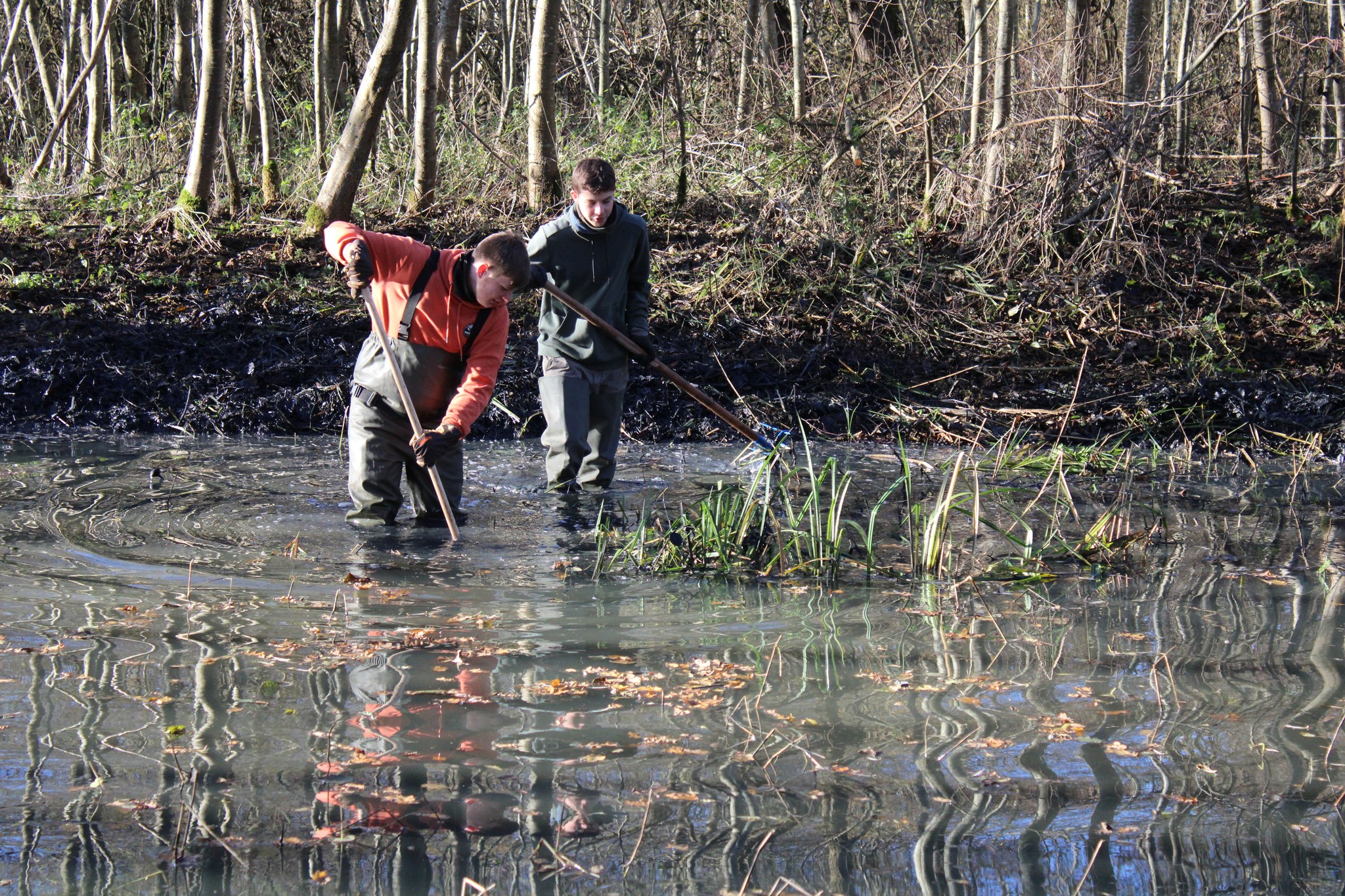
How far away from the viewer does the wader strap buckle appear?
563 cm

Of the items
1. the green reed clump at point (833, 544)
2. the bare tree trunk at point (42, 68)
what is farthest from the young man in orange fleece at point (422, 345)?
the bare tree trunk at point (42, 68)

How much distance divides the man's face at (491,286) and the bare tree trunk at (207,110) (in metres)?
7.11

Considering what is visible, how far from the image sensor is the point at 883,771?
3.36m

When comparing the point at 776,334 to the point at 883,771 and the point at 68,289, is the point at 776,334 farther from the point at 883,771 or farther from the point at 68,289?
the point at 883,771

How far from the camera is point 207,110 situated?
11641 mm

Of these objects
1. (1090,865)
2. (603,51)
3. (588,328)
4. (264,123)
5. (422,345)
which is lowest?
(1090,865)

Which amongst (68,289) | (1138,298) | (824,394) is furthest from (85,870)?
(1138,298)

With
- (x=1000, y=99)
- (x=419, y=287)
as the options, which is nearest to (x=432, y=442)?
(x=419, y=287)

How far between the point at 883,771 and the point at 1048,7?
13205 millimetres

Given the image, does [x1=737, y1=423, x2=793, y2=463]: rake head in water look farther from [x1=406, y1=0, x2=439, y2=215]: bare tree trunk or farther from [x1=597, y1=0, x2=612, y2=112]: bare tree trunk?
[x1=597, y1=0, x2=612, y2=112]: bare tree trunk

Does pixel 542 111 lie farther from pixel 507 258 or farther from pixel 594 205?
pixel 507 258

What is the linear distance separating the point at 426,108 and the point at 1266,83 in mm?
8130

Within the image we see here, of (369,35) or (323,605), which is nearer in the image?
(323,605)

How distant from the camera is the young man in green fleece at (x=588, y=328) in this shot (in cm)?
678
